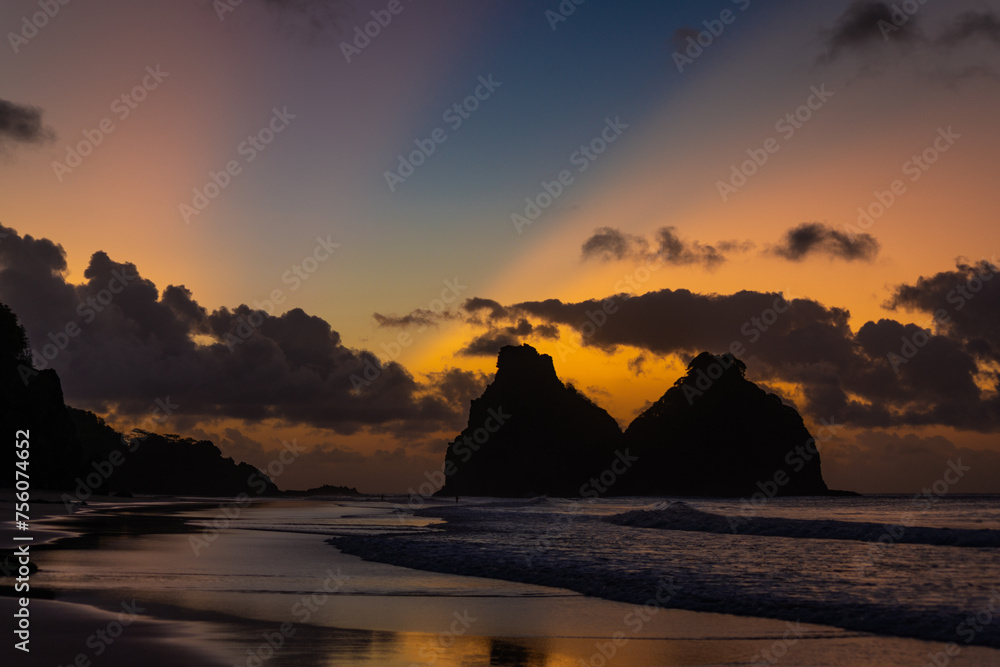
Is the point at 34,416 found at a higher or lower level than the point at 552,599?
higher

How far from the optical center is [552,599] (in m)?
16.5

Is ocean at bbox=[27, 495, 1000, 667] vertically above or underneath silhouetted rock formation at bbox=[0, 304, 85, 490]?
underneath

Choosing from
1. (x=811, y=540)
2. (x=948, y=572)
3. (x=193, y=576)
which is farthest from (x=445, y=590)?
(x=811, y=540)

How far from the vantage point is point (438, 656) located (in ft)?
34.6

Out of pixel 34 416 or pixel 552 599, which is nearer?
pixel 552 599

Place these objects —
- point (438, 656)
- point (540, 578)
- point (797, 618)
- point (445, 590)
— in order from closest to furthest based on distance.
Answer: point (438, 656) < point (797, 618) < point (445, 590) < point (540, 578)

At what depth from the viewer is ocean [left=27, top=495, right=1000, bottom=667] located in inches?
440

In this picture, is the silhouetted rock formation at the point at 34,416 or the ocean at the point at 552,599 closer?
the ocean at the point at 552,599

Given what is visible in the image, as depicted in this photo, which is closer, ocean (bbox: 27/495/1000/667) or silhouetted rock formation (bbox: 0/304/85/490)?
ocean (bbox: 27/495/1000/667)

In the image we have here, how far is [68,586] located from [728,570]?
16.5 metres

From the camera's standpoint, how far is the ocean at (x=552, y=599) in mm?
11172

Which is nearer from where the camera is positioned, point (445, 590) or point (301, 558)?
point (445, 590)

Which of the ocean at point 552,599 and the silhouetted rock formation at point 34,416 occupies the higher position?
the silhouetted rock formation at point 34,416

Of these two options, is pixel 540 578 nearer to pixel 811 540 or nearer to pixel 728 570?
pixel 728 570
